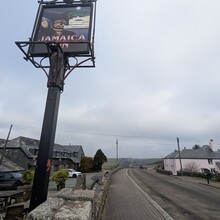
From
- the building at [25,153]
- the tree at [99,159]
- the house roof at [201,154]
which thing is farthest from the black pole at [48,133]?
the house roof at [201,154]

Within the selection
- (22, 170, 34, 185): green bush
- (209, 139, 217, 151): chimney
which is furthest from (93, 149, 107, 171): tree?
(22, 170, 34, 185): green bush

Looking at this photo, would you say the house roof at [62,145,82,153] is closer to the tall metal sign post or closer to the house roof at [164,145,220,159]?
the house roof at [164,145,220,159]

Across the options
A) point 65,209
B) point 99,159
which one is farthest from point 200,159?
point 65,209

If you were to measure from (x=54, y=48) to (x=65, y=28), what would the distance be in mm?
1025

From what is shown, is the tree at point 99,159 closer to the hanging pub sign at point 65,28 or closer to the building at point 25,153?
the building at point 25,153

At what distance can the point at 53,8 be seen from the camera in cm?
622

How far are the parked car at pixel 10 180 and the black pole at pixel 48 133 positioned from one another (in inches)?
728

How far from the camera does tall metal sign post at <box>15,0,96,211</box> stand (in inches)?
162

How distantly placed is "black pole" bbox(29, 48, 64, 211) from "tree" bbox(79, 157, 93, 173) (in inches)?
1806

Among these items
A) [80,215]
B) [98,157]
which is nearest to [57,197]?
[80,215]

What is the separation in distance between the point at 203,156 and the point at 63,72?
57998mm

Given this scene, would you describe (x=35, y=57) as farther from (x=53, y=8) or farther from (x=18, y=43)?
(x=53, y=8)

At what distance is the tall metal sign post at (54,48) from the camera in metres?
4.12

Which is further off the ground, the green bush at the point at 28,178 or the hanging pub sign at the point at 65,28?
the hanging pub sign at the point at 65,28
